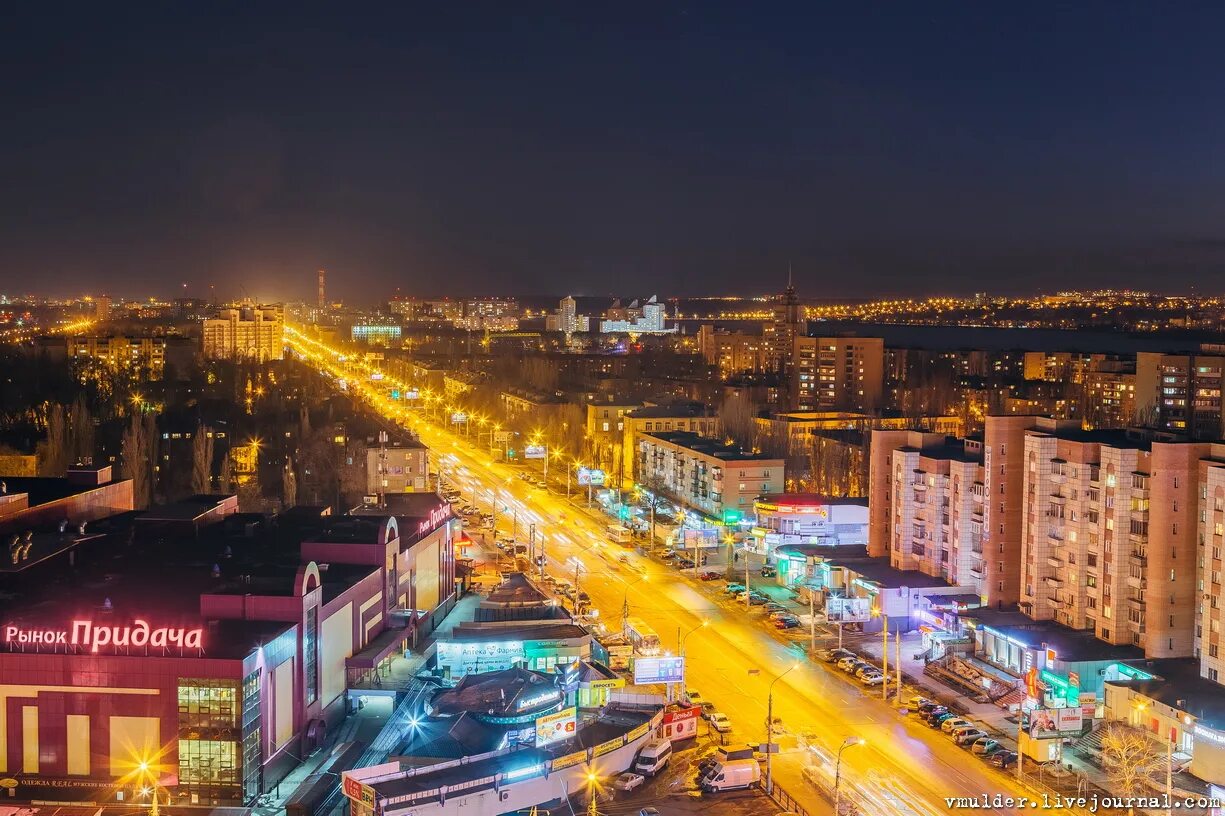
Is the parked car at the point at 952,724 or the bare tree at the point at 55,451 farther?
the bare tree at the point at 55,451

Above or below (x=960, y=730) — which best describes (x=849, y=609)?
above

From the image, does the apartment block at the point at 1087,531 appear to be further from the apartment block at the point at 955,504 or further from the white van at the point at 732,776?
the white van at the point at 732,776

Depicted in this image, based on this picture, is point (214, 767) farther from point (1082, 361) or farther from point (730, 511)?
point (1082, 361)

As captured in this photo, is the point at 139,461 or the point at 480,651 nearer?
the point at 480,651

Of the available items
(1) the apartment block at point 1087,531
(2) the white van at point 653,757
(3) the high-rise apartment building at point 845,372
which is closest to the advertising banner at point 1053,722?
(1) the apartment block at point 1087,531

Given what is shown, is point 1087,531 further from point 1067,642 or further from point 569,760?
point 569,760

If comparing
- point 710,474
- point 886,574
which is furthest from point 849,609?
point 710,474

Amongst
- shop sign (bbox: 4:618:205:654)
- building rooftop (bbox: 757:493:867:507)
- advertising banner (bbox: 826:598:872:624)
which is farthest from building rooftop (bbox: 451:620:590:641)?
building rooftop (bbox: 757:493:867:507)
